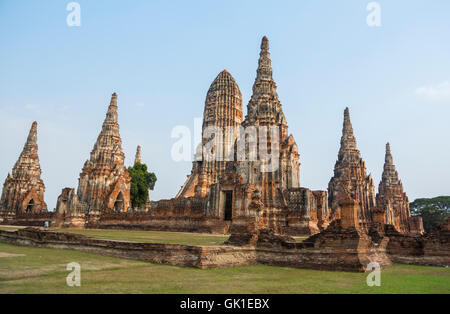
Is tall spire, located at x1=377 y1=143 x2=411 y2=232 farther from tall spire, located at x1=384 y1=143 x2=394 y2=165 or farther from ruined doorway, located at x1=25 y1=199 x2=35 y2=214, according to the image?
ruined doorway, located at x1=25 y1=199 x2=35 y2=214

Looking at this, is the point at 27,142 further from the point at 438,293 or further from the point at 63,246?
the point at 438,293

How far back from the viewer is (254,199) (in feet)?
53.5

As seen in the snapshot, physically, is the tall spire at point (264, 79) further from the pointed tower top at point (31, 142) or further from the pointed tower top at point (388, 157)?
the pointed tower top at point (31, 142)

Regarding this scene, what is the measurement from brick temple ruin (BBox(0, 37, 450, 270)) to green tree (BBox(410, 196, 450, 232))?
13259 mm

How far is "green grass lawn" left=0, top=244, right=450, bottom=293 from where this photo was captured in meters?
5.76

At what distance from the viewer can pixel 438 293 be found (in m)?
6.34

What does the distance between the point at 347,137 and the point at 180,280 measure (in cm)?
4472

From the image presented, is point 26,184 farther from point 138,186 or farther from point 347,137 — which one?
point 347,137

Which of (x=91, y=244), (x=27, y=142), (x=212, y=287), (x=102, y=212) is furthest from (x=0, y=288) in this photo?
(x=27, y=142)

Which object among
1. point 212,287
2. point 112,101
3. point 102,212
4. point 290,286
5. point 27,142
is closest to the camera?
point 212,287

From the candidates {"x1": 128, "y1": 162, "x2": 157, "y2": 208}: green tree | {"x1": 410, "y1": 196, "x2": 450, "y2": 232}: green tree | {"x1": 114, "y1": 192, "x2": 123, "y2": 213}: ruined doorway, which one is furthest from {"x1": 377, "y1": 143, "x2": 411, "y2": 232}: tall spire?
{"x1": 114, "y1": 192, "x2": 123, "y2": 213}: ruined doorway

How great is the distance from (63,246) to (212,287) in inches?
348

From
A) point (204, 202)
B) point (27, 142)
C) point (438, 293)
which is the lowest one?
point (438, 293)

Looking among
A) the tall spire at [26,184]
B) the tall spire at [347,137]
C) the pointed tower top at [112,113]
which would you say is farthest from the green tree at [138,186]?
the tall spire at [347,137]
